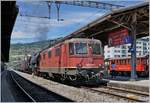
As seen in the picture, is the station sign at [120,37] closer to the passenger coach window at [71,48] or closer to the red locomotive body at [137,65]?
the passenger coach window at [71,48]

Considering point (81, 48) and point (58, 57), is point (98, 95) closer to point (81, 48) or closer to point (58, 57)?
point (81, 48)

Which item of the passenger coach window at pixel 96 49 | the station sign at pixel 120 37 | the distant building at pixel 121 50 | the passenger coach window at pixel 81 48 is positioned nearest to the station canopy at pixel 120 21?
the station sign at pixel 120 37

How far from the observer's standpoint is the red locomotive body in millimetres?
39438

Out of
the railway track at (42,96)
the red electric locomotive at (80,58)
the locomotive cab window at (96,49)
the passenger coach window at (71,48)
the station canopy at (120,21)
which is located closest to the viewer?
the railway track at (42,96)

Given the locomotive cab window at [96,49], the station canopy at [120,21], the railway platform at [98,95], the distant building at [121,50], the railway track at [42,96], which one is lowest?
the railway track at [42,96]

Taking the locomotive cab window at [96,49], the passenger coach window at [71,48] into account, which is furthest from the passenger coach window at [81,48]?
the locomotive cab window at [96,49]

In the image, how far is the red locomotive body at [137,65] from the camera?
3944cm

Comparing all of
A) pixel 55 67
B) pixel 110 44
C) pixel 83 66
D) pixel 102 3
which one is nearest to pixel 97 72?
pixel 83 66

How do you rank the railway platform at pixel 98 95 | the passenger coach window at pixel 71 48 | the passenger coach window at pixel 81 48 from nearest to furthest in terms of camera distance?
1. the railway platform at pixel 98 95
2. the passenger coach window at pixel 71 48
3. the passenger coach window at pixel 81 48

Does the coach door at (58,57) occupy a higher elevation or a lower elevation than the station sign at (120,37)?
lower

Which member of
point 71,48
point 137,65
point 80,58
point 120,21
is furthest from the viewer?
point 137,65

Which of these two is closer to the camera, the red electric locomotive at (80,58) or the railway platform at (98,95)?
the railway platform at (98,95)

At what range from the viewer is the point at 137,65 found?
4069 cm

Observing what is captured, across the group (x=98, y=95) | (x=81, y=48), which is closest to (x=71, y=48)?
(x=81, y=48)
